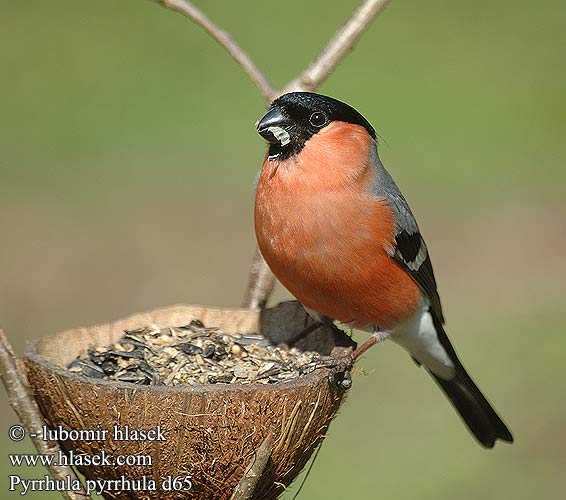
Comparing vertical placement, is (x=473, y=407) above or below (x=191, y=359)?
below

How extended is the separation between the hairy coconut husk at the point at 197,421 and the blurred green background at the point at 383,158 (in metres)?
3.37

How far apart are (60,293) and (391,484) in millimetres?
3434

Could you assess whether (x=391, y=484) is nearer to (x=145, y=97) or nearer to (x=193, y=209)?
(x=193, y=209)

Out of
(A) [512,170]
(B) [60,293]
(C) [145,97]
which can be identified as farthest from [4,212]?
(A) [512,170]

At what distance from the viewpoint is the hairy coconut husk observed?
2.83 metres

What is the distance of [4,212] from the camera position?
30.7 ft

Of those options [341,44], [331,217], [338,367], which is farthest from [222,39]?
[338,367]

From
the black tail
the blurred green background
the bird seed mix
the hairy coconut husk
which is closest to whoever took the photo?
the hairy coconut husk

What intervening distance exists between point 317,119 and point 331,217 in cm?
39

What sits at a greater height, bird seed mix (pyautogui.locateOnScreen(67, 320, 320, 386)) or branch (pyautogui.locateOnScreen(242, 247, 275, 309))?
branch (pyautogui.locateOnScreen(242, 247, 275, 309))

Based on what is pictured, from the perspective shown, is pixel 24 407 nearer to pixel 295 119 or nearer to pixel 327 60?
pixel 295 119

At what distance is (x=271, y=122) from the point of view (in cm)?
360

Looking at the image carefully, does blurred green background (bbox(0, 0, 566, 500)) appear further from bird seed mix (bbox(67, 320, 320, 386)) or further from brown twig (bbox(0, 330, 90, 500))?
brown twig (bbox(0, 330, 90, 500))

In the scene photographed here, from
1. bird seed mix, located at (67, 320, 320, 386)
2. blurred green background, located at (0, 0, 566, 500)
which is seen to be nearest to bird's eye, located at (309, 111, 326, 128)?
bird seed mix, located at (67, 320, 320, 386)
